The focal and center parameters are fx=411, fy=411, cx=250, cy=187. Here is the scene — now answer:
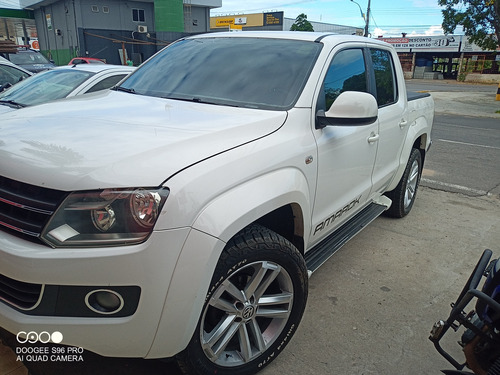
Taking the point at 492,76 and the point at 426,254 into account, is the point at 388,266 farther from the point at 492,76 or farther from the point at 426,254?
the point at 492,76

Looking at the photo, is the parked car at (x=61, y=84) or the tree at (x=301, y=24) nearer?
the parked car at (x=61, y=84)

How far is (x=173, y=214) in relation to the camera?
1.64 metres

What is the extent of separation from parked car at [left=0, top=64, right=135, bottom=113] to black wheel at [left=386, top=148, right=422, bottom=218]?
402 cm

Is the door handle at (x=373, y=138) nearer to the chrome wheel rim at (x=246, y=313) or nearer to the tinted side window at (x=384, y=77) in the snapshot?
the tinted side window at (x=384, y=77)

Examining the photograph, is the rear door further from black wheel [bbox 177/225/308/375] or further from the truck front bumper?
the truck front bumper

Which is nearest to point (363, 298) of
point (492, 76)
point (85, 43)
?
point (85, 43)

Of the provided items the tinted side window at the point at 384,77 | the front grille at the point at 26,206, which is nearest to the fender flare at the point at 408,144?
the tinted side window at the point at 384,77

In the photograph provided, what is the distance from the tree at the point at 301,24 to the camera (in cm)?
6056

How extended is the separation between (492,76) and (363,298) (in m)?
42.0

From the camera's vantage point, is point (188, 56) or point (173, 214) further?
point (188, 56)

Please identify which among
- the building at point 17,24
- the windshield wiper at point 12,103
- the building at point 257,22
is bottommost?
the windshield wiper at point 12,103

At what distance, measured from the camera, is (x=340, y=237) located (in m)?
3.17

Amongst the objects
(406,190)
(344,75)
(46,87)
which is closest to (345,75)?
(344,75)

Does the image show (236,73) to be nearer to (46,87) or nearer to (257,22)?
(46,87)
